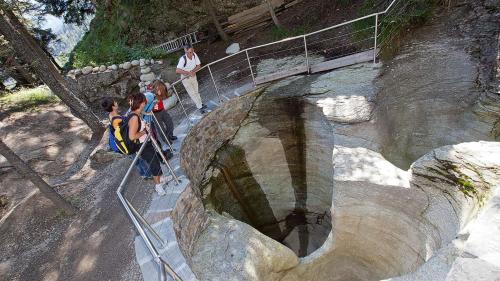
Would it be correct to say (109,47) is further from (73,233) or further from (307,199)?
(307,199)

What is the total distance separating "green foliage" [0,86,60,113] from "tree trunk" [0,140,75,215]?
942 centimetres

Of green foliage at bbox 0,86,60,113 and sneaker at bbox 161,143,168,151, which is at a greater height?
green foliage at bbox 0,86,60,113

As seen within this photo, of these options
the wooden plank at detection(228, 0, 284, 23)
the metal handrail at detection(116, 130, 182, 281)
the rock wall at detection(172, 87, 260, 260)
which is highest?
the wooden plank at detection(228, 0, 284, 23)

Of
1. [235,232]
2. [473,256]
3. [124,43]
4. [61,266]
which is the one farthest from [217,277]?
[124,43]

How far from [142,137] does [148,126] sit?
229mm

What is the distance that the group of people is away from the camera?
448 cm

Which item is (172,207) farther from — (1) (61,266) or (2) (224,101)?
(2) (224,101)

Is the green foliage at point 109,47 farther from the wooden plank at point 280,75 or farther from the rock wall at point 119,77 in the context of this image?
the wooden plank at point 280,75

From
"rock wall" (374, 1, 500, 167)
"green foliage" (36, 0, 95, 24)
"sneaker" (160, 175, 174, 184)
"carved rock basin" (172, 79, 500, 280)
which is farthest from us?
"green foliage" (36, 0, 95, 24)

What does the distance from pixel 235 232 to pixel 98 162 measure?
14.1 feet

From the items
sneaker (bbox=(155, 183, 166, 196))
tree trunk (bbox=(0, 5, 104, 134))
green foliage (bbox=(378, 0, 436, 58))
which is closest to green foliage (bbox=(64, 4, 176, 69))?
tree trunk (bbox=(0, 5, 104, 134))

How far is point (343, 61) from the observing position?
26.1 ft

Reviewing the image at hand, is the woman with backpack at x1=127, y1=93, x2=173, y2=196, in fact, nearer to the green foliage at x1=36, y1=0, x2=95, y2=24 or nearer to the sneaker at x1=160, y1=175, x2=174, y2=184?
the sneaker at x1=160, y1=175, x2=174, y2=184

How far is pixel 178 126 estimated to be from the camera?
761 cm
